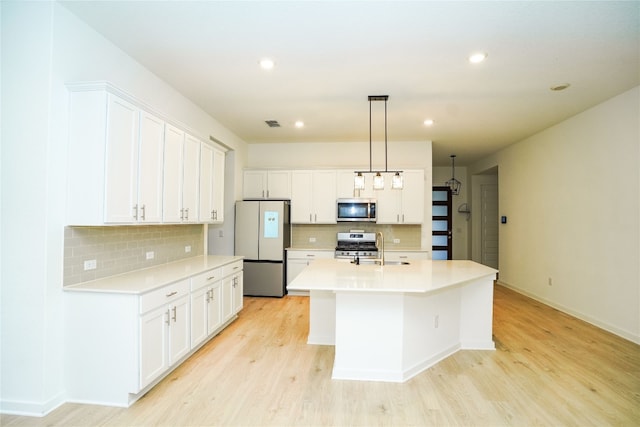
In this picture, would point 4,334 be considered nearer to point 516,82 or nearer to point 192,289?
point 192,289

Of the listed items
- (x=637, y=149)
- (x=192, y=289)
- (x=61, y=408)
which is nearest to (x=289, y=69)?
(x=192, y=289)

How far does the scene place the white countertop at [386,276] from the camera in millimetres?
2514

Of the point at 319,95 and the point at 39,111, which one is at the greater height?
the point at 319,95

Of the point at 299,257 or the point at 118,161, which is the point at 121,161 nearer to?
the point at 118,161

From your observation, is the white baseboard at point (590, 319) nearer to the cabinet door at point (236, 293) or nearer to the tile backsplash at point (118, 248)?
the cabinet door at point (236, 293)

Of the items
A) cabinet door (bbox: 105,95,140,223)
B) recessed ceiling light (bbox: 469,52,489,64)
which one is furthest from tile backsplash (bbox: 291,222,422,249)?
cabinet door (bbox: 105,95,140,223)

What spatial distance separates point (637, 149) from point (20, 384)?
6088 mm

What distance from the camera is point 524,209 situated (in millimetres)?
5926

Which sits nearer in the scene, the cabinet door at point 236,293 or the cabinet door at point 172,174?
the cabinet door at point 172,174

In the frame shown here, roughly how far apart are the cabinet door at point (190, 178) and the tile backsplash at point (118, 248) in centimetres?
35

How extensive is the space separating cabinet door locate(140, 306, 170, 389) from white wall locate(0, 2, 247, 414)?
0.58 meters

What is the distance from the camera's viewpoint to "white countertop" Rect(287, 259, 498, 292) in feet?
8.25

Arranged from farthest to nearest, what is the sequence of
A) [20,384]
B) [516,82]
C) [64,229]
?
[516,82]
[64,229]
[20,384]

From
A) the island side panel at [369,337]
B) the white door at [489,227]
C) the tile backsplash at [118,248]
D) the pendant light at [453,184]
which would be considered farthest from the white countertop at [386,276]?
the pendant light at [453,184]
